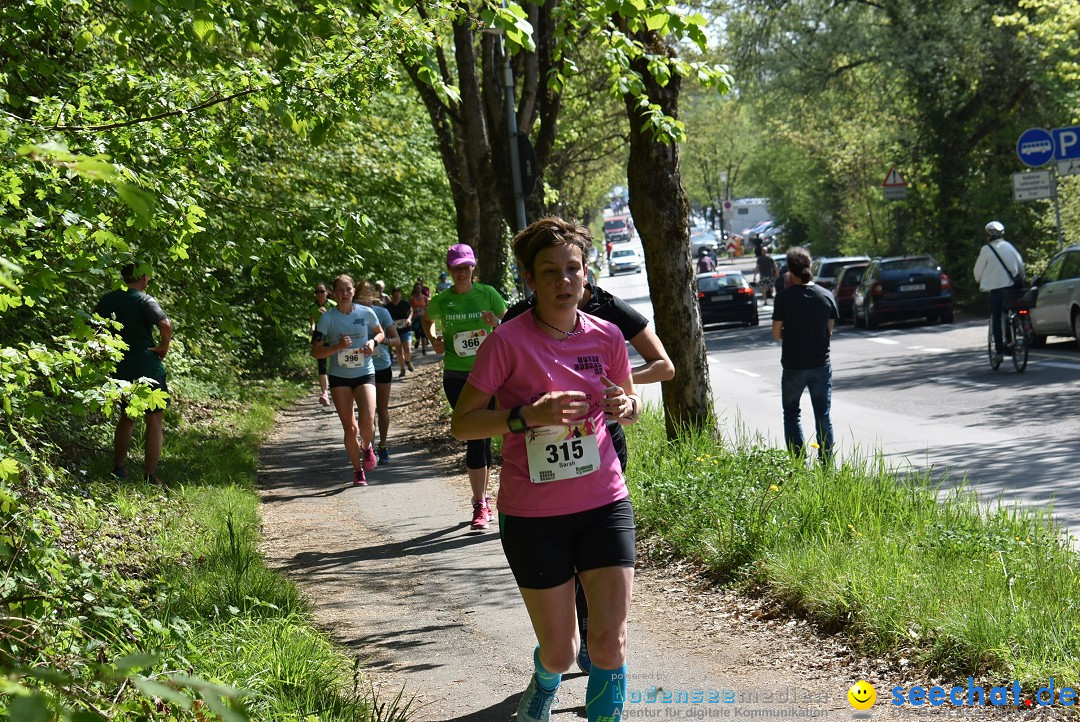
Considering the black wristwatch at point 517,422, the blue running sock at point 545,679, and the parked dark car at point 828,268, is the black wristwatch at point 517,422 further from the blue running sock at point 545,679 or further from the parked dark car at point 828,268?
the parked dark car at point 828,268

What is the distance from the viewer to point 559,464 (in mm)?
4156

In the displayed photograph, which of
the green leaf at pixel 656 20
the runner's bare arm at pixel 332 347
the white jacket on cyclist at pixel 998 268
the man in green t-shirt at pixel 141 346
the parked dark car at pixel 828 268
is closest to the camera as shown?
the green leaf at pixel 656 20

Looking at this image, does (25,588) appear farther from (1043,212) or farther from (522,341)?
(1043,212)

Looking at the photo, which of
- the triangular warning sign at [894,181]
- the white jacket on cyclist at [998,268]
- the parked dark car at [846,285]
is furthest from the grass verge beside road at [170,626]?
the triangular warning sign at [894,181]

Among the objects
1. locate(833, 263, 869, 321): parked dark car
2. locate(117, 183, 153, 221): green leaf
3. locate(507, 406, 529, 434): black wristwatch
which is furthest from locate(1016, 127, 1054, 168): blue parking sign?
locate(117, 183, 153, 221): green leaf

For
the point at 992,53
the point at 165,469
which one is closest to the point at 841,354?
the point at 992,53

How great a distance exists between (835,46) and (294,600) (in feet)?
95.0

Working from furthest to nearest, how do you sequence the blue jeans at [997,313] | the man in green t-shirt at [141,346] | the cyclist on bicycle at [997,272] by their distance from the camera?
the cyclist on bicycle at [997,272]
the blue jeans at [997,313]
the man in green t-shirt at [141,346]

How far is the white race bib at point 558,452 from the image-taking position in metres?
4.13

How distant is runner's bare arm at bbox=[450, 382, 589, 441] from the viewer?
4004 millimetres

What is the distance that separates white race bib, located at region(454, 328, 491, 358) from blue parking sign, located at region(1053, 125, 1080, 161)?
14.7 meters

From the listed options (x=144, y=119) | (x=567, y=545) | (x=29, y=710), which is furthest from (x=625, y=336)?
(x=29, y=710)

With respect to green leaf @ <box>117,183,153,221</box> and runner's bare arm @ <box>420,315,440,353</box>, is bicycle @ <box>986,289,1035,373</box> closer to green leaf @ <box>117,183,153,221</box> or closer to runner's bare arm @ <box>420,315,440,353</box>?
runner's bare arm @ <box>420,315,440,353</box>

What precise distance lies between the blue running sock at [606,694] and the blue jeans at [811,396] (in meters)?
6.03
